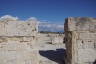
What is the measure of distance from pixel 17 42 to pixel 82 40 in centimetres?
335

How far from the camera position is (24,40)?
666cm

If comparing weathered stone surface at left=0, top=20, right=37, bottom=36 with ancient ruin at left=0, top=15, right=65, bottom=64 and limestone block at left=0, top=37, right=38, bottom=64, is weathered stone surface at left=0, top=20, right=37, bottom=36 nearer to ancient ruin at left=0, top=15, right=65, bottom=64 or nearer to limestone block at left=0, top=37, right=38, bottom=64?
ancient ruin at left=0, top=15, right=65, bottom=64

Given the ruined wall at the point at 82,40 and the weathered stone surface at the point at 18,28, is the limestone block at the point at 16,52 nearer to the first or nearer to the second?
the weathered stone surface at the point at 18,28

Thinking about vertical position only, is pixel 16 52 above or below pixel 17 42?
below

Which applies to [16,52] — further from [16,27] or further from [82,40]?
[82,40]

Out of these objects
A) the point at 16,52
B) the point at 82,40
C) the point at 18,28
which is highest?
the point at 18,28

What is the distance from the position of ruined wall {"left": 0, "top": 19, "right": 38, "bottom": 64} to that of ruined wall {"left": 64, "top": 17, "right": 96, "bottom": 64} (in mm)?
2073

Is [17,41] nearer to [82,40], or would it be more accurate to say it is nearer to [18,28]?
[18,28]

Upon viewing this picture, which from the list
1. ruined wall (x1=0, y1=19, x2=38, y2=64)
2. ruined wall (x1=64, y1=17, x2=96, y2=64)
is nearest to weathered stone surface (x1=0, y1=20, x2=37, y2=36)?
ruined wall (x1=0, y1=19, x2=38, y2=64)

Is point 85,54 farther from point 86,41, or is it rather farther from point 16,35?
point 16,35

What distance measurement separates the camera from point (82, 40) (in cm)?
789

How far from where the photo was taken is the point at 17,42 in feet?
21.7

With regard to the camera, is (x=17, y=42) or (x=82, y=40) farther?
(x=82, y=40)

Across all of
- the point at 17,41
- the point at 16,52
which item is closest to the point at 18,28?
the point at 17,41
